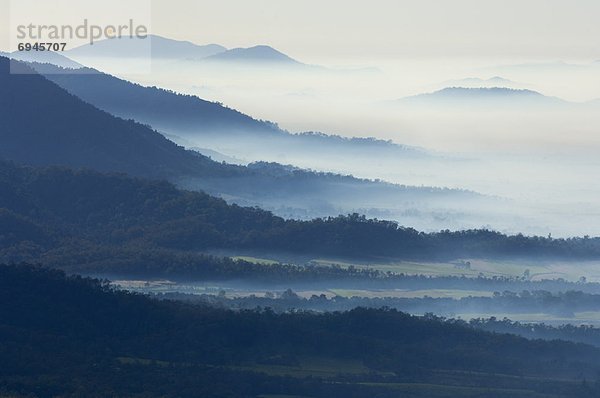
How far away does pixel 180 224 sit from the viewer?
358 ft

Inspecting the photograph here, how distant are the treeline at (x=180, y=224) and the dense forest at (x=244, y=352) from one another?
25.6 metres

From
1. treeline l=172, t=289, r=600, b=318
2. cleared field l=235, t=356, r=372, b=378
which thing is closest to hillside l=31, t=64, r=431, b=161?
treeline l=172, t=289, r=600, b=318

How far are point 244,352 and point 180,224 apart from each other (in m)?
36.5

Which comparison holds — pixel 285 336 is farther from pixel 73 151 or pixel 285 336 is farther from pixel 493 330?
pixel 73 151

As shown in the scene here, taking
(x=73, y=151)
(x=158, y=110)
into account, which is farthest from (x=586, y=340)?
(x=158, y=110)

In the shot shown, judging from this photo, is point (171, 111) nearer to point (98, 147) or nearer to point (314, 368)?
point (98, 147)

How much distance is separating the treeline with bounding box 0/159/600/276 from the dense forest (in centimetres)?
2556

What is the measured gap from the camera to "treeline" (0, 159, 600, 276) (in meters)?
107

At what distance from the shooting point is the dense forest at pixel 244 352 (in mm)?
66312

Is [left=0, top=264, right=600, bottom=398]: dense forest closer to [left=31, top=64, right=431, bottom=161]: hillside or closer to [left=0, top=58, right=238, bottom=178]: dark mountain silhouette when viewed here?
[left=0, top=58, right=238, bottom=178]: dark mountain silhouette

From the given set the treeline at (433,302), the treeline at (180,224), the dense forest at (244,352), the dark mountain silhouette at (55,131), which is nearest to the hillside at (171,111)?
the dark mountain silhouette at (55,131)

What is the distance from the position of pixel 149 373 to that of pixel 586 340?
2663 centimetres

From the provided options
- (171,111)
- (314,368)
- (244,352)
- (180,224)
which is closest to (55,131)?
(180,224)

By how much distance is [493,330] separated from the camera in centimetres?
8738
